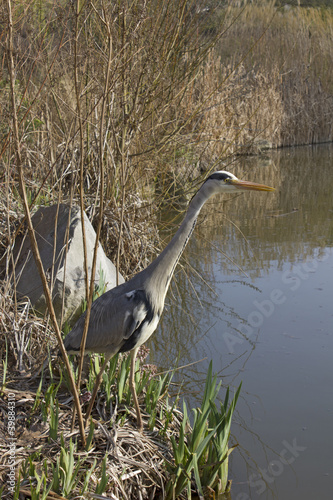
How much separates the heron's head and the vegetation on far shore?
0.46m

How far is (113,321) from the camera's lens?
8.41 ft

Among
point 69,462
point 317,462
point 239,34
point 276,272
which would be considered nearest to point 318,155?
point 239,34

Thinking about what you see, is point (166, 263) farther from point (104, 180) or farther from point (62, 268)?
point (104, 180)

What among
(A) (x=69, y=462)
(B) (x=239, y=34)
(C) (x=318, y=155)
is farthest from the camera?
(B) (x=239, y=34)

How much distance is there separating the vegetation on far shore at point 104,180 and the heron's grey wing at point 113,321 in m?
0.19

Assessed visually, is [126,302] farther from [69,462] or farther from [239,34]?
[239,34]

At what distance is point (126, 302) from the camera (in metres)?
2.56

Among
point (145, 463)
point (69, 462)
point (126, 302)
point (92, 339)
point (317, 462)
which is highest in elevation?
point (126, 302)

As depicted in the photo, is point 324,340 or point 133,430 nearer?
point 133,430

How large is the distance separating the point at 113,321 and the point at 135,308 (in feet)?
0.42

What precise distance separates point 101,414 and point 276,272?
3448 millimetres

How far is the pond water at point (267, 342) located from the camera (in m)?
2.83

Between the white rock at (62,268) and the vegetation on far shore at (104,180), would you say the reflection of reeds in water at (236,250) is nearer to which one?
the vegetation on far shore at (104,180)

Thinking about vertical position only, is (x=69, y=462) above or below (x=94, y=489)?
above
